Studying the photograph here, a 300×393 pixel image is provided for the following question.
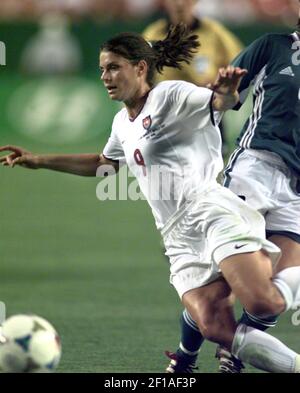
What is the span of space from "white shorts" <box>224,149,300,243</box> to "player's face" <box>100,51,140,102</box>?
844 mm

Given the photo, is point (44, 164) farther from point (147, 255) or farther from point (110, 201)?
point (110, 201)

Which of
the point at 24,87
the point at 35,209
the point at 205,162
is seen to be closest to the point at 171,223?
the point at 205,162

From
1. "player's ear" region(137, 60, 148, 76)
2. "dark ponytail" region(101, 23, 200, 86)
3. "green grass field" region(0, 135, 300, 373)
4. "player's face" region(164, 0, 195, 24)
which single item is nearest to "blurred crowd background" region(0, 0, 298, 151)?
"green grass field" region(0, 135, 300, 373)

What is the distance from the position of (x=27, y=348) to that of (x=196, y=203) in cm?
110

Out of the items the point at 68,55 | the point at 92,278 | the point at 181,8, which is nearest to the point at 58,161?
the point at 92,278

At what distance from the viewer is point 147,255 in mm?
11156

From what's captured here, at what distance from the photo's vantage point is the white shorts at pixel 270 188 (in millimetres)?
6141

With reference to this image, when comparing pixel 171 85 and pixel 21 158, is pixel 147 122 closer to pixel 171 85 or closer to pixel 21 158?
pixel 171 85

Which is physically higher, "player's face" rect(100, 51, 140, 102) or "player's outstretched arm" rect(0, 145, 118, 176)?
"player's face" rect(100, 51, 140, 102)

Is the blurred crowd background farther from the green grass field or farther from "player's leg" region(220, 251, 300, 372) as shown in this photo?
"player's leg" region(220, 251, 300, 372)

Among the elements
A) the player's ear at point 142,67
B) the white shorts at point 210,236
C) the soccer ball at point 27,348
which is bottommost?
the soccer ball at point 27,348

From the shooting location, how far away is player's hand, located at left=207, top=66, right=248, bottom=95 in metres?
5.25

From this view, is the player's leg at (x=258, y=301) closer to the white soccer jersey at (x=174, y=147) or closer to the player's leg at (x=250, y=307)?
the player's leg at (x=250, y=307)

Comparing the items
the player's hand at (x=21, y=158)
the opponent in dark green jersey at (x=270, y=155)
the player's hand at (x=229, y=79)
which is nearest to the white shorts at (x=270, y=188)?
the opponent in dark green jersey at (x=270, y=155)
